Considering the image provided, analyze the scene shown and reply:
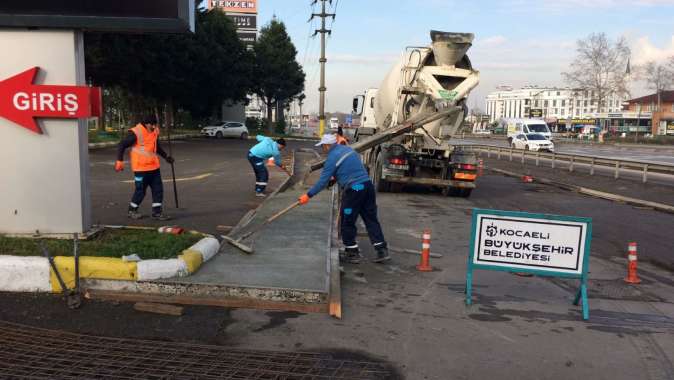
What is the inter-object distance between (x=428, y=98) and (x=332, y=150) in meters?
7.57

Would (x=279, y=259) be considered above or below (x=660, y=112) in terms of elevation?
below

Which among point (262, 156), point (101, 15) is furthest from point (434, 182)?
point (101, 15)

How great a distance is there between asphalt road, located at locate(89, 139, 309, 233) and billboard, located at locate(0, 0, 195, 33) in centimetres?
311

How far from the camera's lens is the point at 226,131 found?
4675cm

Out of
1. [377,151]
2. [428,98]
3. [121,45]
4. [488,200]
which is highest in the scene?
[121,45]

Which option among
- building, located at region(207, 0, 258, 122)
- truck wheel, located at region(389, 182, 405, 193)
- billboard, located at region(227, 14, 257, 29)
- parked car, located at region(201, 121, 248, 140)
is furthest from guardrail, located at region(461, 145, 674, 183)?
billboard, located at region(227, 14, 257, 29)

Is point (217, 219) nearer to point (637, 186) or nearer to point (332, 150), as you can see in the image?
point (332, 150)

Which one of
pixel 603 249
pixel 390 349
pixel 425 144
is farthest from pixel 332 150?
pixel 425 144

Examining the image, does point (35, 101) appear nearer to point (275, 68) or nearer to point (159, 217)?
point (159, 217)

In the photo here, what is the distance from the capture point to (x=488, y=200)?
47.7ft

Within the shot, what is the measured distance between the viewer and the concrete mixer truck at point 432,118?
45.5 ft

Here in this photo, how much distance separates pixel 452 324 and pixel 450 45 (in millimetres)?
9942

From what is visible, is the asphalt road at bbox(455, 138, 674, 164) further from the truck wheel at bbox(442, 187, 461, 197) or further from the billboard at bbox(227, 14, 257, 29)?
the billboard at bbox(227, 14, 257, 29)

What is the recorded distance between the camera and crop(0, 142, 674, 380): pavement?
4375 mm
